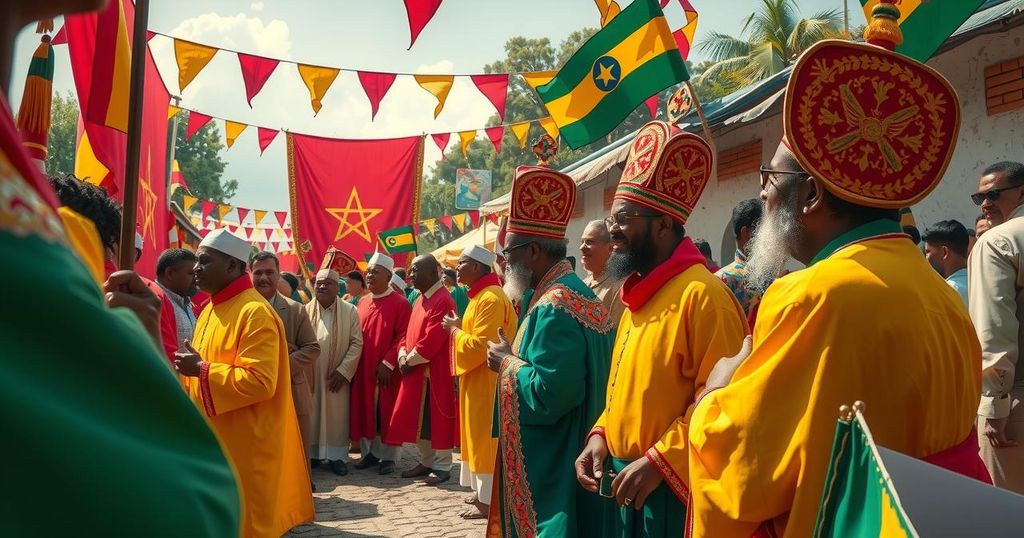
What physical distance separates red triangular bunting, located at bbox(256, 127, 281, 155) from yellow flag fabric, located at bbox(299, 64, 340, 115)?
3.58 m

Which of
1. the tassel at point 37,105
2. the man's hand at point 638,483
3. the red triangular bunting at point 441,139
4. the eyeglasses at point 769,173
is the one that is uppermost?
the red triangular bunting at point 441,139

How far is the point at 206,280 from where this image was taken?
490 centimetres

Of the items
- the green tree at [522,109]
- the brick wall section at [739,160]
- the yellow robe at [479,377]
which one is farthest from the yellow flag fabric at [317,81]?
the green tree at [522,109]

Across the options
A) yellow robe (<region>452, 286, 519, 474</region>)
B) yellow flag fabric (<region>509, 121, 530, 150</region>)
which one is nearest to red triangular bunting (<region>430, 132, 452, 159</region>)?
yellow flag fabric (<region>509, 121, 530, 150</region>)

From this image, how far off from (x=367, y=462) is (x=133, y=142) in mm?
7744

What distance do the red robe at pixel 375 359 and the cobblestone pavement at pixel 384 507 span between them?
1.84 feet

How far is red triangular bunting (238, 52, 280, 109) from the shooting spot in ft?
34.0

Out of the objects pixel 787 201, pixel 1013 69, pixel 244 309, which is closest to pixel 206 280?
pixel 244 309

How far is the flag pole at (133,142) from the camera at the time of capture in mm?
2191

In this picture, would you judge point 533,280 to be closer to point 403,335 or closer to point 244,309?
point 244,309

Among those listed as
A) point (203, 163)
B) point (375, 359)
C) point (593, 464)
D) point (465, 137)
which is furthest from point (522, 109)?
point (593, 464)

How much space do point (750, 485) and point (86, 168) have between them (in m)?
4.35

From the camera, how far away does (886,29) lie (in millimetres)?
2178

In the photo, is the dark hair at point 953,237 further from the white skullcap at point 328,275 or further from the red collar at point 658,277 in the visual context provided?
the white skullcap at point 328,275
